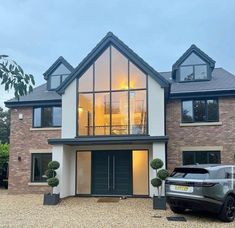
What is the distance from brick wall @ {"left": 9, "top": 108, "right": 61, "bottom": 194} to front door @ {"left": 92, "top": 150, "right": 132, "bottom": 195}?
132 inches

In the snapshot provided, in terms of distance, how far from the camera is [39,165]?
773 inches

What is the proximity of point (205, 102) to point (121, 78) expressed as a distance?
5035 mm

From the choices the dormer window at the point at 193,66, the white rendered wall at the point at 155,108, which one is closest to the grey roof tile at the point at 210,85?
the dormer window at the point at 193,66

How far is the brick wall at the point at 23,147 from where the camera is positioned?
19562mm

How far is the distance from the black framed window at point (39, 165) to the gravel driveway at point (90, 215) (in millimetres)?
3944

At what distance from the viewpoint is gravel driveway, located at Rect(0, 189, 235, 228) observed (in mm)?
10117

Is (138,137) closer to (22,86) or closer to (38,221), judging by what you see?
(38,221)

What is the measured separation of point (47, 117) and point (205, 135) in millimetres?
9384

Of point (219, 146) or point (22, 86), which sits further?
point (219, 146)

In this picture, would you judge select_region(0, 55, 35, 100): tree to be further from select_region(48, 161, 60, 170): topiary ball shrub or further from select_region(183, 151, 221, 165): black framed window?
select_region(183, 151, 221, 165): black framed window

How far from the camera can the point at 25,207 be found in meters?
13.8

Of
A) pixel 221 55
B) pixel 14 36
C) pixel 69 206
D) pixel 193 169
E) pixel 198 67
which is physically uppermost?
pixel 221 55

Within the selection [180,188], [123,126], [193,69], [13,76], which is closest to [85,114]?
[123,126]

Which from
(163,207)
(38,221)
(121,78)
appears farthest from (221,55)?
(38,221)
